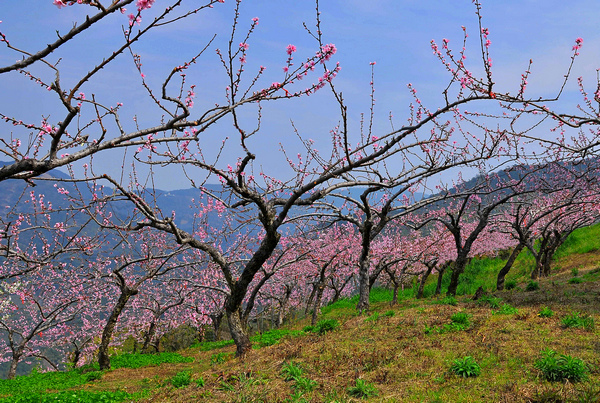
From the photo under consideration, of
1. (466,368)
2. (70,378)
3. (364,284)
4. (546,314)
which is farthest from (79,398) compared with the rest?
(364,284)

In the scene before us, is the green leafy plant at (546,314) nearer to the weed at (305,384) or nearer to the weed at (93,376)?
the weed at (305,384)

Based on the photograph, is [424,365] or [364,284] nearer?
[424,365]

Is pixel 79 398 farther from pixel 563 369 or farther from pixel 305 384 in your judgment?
pixel 563 369

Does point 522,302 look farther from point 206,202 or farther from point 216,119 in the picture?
point 206,202

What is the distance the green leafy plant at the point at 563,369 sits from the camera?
4859 mm

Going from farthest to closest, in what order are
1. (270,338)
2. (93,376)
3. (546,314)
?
(270,338), (93,376), (546,314)

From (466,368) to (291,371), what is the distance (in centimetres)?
268

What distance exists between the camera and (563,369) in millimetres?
4965

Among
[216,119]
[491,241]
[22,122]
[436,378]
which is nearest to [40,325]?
[22,122]

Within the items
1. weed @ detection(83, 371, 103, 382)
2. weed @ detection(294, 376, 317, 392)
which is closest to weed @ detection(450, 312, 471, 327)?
weed @ detection(294, 376, 317, 392)

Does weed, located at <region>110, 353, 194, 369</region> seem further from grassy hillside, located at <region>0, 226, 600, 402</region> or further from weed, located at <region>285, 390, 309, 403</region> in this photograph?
weed, located at <region>285, 390, 309, 403</region>

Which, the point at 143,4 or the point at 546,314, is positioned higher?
the point at 143,4

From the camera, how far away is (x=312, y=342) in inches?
354

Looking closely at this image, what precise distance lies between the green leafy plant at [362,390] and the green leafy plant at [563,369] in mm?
2228
